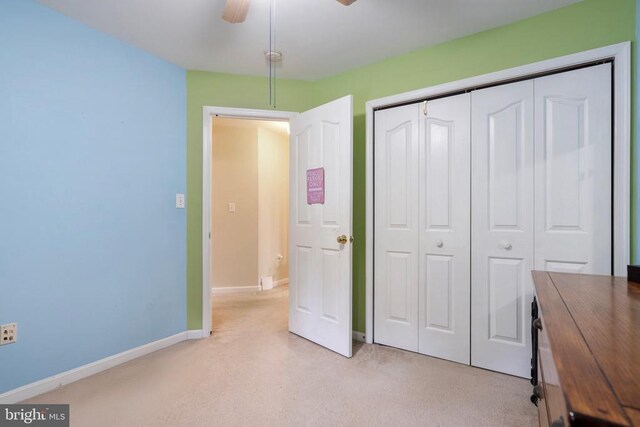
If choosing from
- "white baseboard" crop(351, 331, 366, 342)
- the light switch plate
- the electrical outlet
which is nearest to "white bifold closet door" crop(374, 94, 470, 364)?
→ "white baseboard" crop(351, 331, 366, 342)

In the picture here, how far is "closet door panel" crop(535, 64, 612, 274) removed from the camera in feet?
5.97

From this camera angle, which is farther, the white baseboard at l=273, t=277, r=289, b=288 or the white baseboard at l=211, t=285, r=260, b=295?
the white baseboard at l=273, t=277, r=289, b=288

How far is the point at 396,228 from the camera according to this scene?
2.53 meters

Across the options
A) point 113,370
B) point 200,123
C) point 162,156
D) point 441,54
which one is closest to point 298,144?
point 200,123

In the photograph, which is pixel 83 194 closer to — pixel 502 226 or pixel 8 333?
pixel 8 333

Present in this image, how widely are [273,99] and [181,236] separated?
4.76 feet

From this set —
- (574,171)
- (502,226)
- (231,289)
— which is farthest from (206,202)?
(574,171)

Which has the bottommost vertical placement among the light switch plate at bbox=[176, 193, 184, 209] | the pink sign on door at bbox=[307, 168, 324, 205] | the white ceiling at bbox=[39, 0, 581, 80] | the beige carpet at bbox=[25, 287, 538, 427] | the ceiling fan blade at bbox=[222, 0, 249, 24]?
the beige carpet at bbox=[25, 287, 538, 427]

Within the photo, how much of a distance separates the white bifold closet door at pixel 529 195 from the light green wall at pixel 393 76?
7.9 inches

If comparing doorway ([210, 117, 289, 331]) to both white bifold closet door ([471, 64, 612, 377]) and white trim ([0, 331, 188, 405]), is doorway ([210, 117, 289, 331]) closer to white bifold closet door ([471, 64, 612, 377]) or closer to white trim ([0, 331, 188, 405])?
white trim ([0, 331, 188, 405])

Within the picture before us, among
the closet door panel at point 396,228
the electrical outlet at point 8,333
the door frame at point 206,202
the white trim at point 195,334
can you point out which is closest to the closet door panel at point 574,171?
the closet door panel at point 396,228

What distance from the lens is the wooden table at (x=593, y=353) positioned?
1.34ft

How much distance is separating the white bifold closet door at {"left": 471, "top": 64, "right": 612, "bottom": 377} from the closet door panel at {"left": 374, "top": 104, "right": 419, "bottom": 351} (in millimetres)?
423

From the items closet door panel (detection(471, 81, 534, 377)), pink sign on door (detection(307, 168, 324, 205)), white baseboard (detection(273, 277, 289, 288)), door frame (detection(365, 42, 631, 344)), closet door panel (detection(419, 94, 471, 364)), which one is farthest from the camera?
white baseboard (detection(273, 277, 289, 288))
